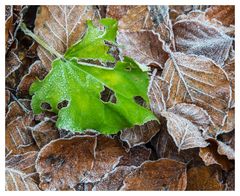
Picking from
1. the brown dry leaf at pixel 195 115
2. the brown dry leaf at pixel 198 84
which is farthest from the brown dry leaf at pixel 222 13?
the brown dry leaf at pixel 195 115

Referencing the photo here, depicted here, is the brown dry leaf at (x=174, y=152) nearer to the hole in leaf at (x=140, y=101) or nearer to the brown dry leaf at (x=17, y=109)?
the hole in leaf at (x=140, y=101)

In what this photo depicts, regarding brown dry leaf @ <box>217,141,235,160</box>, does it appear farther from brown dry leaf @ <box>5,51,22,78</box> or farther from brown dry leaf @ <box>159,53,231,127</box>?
brown dry leaf @ <box>5,51,22,78</box>

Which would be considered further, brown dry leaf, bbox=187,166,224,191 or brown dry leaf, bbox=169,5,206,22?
brown dry leaf, bbox=169,5,206,22

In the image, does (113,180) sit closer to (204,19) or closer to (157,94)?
(157,94)

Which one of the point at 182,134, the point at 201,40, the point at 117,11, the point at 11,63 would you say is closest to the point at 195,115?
the point at 182,134

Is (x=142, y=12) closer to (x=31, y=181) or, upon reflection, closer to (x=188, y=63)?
(x=188, y=63)

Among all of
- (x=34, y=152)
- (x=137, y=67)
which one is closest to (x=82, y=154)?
(x=34, y=152)

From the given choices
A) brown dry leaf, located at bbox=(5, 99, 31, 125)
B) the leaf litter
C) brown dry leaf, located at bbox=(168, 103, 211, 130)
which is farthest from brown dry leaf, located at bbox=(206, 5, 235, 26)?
brown dry leaf, located at bbox=(5, 99, 31, 125)
